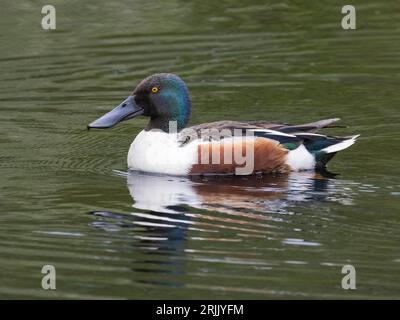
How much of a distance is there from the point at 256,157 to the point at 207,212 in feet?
5.37

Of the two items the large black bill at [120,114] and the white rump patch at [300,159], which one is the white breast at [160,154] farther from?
the white rump patch at [300,159]

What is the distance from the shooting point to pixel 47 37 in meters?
16.5

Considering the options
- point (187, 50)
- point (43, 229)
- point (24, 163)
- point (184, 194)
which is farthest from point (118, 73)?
point (43, 229)

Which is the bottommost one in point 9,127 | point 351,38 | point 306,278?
point 306,278

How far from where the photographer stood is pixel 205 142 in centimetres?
1087

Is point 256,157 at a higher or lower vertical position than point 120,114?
lower

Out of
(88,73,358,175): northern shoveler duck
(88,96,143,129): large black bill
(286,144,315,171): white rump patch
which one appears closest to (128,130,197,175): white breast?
(88,73,358,175): northern shoveler duck

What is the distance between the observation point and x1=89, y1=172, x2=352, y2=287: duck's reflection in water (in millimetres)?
8445

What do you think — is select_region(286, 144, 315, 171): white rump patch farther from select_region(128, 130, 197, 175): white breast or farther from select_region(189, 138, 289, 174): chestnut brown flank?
select_region(128, 130, 197, 175): white breast

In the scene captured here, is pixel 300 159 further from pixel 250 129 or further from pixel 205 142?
pixel 205 142

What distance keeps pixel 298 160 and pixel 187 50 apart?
4.78 m

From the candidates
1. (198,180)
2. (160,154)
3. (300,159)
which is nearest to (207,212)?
(198,180)

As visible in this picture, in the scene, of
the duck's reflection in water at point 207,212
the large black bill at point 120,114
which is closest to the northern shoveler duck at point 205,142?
the large black bill at point 120,114

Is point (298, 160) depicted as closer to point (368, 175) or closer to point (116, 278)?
point (368, 175)
